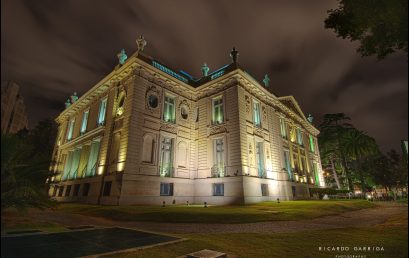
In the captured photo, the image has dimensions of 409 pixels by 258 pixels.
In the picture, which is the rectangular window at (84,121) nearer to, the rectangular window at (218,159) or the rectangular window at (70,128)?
the rectangular window at (70,128)

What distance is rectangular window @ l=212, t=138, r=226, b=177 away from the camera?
23195 mm

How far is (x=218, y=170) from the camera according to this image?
23.3m

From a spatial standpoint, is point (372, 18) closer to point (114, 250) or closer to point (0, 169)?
point (0, 169)

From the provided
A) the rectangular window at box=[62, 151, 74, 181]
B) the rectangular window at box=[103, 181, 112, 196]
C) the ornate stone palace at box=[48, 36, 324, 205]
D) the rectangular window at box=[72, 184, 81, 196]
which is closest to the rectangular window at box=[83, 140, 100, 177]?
the ornate stone palace at box=[48, 36, 324, 205]

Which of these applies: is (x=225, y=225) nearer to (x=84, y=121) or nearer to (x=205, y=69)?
(x=205, y=69)

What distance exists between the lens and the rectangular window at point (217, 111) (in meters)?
25.5

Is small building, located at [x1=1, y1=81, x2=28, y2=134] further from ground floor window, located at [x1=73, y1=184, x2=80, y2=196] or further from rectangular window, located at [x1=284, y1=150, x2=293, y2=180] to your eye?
rectangular window, located at [x1=284, y1=150, x2=293, y2=180]

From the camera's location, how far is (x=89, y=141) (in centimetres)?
2712

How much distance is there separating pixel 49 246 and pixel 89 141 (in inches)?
928

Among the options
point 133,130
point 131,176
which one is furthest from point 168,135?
point 131,176

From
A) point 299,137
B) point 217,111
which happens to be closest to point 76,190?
point 217,111

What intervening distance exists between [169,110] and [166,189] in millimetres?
8888

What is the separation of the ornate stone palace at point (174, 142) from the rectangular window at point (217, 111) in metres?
0.12

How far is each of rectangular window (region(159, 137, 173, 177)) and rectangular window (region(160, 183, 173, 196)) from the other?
3.22ft
